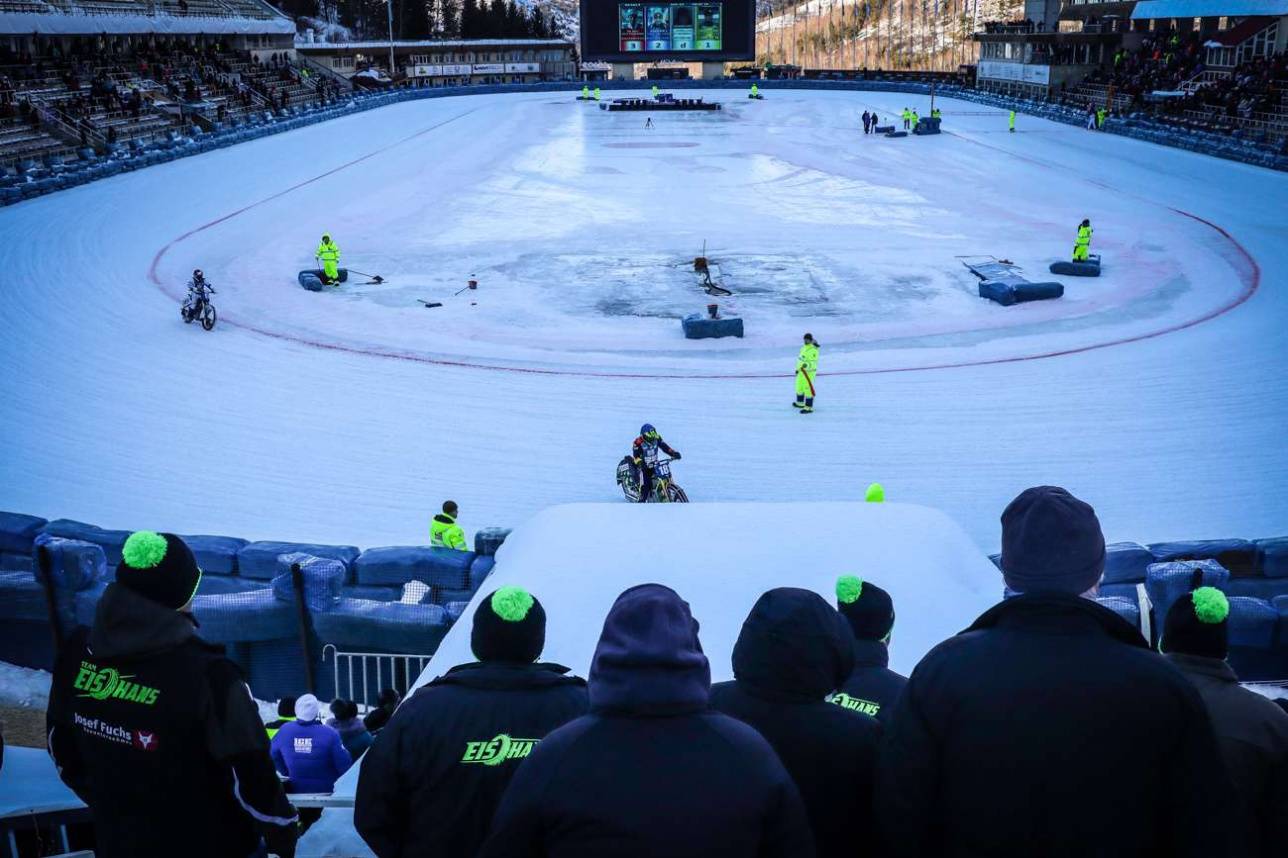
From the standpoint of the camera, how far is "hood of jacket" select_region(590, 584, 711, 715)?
2.62 m

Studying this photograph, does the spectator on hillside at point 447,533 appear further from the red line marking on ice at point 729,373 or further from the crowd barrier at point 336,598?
the red line marking on ice at point 729,373

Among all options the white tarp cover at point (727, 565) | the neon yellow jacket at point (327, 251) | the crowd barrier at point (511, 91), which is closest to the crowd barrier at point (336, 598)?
the white tarp cover at point (727, 565)

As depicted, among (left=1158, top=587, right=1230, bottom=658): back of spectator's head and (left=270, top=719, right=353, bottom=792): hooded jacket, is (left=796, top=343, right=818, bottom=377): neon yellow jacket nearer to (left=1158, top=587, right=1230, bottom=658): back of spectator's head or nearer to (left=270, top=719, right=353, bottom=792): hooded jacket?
(left=270, top=719, right=353, bottom=792): hooded jacket

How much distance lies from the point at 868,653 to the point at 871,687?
276 mm

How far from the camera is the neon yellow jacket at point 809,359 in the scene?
1424cm

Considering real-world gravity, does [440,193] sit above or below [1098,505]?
above

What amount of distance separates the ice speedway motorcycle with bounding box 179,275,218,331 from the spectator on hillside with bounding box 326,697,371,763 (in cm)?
1404

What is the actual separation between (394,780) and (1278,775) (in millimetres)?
2575

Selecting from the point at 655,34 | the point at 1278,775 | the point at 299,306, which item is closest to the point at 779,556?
the point at 1278,775

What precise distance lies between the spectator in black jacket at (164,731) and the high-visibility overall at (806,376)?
11.3 metres

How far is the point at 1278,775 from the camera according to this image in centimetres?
321

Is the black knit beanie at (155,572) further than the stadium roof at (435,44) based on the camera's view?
No

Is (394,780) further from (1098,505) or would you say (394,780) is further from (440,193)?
(440,193)

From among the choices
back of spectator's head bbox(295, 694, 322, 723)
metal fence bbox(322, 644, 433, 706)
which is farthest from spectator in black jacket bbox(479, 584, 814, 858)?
metal fence bbox(322, 644, 433, 706)
